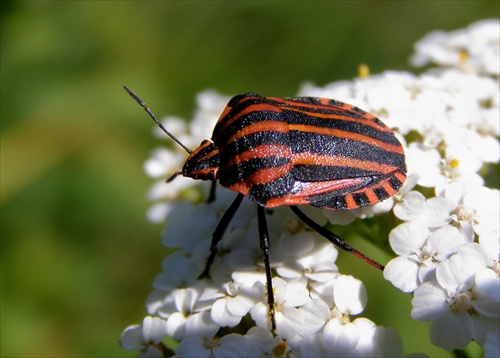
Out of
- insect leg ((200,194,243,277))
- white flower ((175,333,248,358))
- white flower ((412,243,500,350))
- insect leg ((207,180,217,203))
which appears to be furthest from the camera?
insect leg ((207,180,217,203))

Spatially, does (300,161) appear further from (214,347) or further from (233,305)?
(214,347)

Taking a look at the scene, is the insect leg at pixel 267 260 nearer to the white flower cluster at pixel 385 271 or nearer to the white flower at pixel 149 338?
the white flower cluster at pixel 385 271

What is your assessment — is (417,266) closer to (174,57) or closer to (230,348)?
(230,348)

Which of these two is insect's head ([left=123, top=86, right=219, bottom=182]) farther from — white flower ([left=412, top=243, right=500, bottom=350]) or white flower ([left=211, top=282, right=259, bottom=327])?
white flower ([left=412, top=243, right=500, bottom=350])

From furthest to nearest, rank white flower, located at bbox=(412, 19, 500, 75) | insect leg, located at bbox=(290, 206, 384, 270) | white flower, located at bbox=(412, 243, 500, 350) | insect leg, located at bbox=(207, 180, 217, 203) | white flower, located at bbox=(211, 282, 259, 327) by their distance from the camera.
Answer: white flower, located at bbox=(412, 19, 500, 75)
insect leg, located at bbox=(207, 180, 217, 203)
insect leg, located at bbox=(290, 206, 384, 270)
white flower, located at bbox=(211, 282, 259, 327)
white flower, located at bbox=(412, 243, 500, 350)

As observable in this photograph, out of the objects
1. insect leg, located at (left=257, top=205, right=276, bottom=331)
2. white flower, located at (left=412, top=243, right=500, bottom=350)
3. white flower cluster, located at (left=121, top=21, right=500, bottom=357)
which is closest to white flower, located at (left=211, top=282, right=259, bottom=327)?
white flower cluster, located at (left=121, top=21, right=500, bottom=357)
